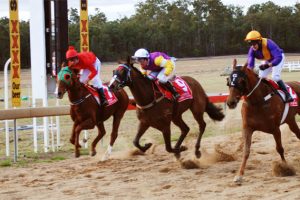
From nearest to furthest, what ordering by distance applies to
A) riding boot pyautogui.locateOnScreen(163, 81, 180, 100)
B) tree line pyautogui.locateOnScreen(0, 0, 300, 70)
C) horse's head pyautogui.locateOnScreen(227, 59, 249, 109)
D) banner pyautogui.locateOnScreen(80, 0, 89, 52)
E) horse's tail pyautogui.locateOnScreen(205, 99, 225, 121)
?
horse's head pyautogui.locateOnScreen(227, 59, 249, 109) < riding boot pyautogui.locateOnScreen(163, 81, 180, 100) < horse's tail pyautogui.locateOnScreen(205, 99, 225, 121) < banner pyautogui.locateOnScreen(80, 0, 89, 52) < tree line pyautogui.locateOnScreen(0, 0, 300, 70)

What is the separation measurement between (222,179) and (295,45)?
2242 inches

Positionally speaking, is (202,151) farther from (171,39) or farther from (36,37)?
(171,39)

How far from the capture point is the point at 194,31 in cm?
6706

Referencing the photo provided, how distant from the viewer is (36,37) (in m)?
11.3

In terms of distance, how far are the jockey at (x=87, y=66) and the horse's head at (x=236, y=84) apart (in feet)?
9.72

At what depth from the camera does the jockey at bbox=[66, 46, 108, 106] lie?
9676 millimetres

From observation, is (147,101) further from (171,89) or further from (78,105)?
(78,105)

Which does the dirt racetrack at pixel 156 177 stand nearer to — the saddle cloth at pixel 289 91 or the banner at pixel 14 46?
the saddle cloth at pixel 289 91

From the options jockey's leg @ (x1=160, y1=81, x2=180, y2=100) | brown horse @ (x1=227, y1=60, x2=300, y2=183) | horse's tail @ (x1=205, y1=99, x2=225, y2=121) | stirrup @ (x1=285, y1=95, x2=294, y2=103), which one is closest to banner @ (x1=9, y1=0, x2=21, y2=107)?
jockey's leg @ (x1=160, y1=81, x2=180, y2=100)

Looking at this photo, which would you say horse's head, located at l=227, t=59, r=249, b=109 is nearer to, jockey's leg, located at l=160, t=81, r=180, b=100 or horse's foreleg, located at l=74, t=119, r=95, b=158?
jockey's leg, located at l=160, t=81, r=180, b=100

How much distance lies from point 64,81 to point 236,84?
2.84 metres

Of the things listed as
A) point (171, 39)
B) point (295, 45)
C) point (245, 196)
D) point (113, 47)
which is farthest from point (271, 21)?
point (245, 196)

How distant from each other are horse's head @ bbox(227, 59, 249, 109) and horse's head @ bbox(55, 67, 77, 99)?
271cm

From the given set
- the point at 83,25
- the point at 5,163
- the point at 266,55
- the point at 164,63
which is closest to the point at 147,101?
the point at 164,63
